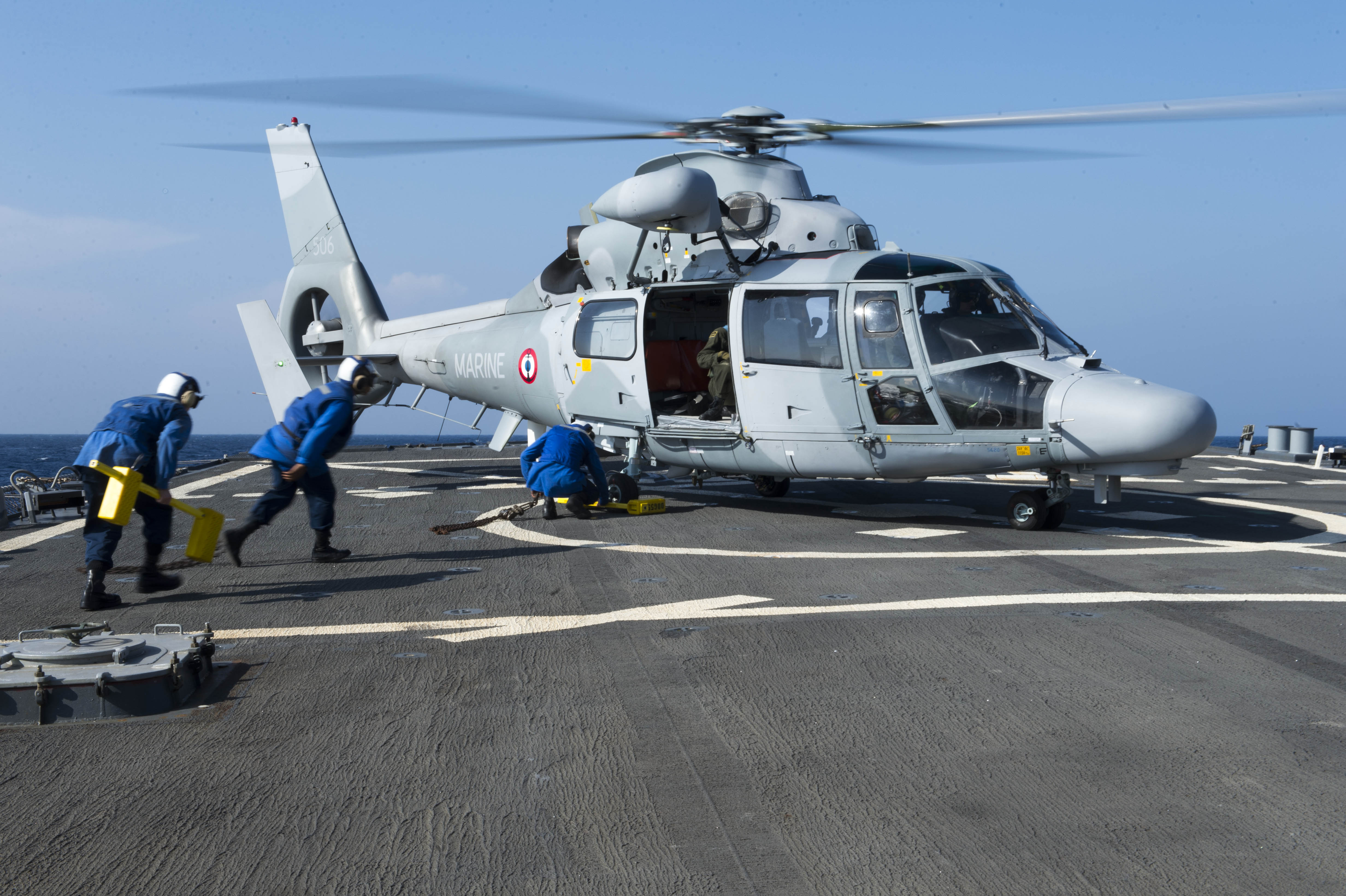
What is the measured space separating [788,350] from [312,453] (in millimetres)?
5030

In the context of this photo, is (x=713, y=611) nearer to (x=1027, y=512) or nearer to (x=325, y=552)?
(x=325, y=552)

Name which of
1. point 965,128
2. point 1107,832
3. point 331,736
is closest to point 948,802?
point 1107,832

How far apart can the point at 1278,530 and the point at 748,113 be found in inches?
283

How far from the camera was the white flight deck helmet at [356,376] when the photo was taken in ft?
27.3

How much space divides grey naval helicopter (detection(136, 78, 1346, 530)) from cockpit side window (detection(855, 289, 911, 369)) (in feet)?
0.06

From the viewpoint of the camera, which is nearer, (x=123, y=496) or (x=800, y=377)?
(x=123, y=496)

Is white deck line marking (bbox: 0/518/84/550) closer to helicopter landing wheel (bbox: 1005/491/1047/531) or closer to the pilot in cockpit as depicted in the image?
the pilot in cockpit

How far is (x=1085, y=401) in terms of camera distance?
8805mm

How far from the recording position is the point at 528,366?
13289mm

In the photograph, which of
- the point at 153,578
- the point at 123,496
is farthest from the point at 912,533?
the point at 123,496

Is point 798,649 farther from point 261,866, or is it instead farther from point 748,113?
point 748,113

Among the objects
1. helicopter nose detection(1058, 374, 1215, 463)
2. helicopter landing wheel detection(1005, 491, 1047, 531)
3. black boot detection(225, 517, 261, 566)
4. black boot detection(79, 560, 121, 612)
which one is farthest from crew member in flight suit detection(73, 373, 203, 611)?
helicopter landing wheel detection(1005, 491, 1047, 531)

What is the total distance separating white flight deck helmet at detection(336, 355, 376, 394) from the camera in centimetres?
831

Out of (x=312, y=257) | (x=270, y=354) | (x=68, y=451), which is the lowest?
(x=68, y=451)
